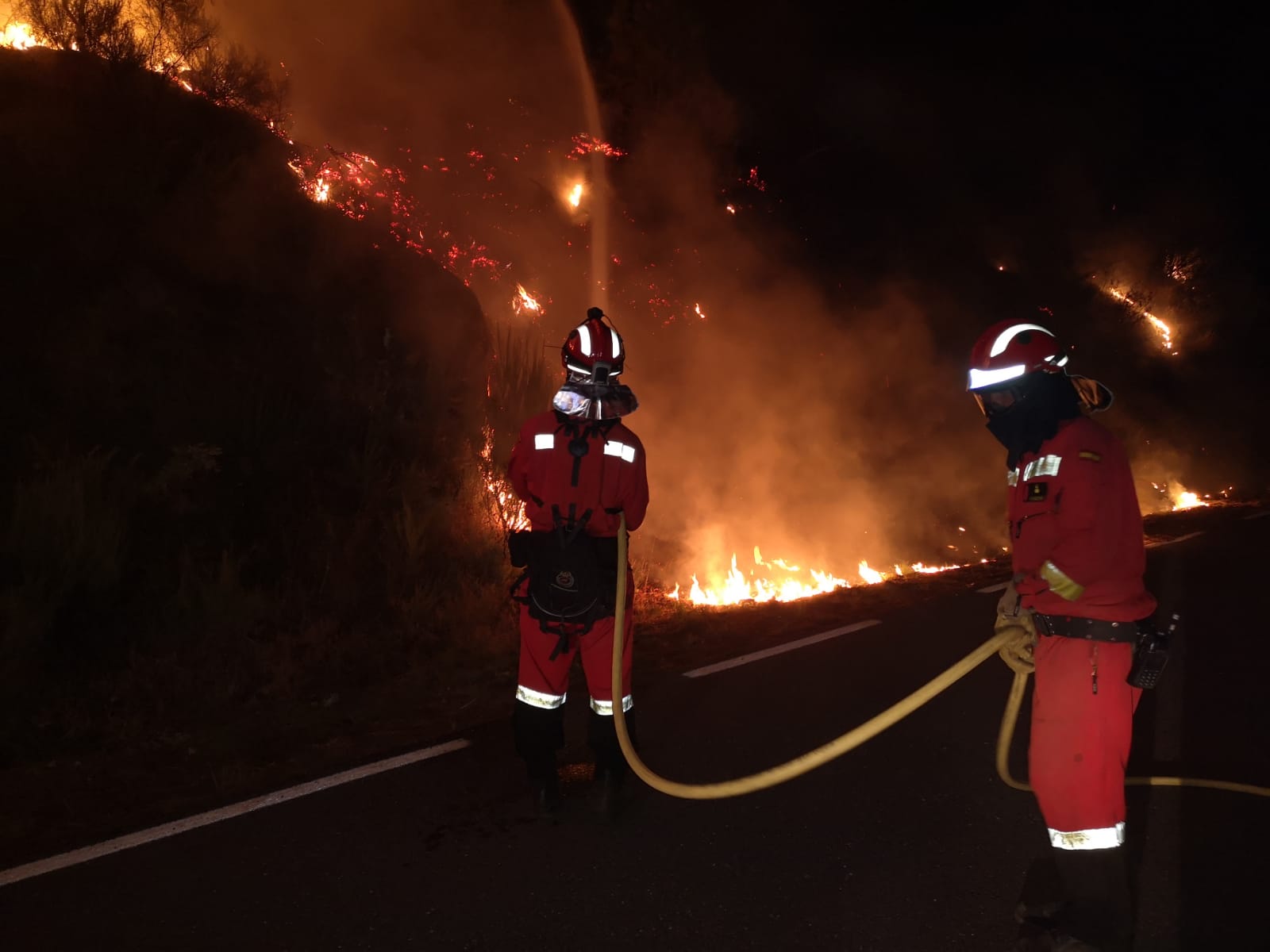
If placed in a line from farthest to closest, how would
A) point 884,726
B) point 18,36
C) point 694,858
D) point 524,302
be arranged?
point 524,302, point 18,36, point 694,858, point 884,726

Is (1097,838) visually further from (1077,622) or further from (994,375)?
(994,375)

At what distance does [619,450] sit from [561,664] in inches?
36.2

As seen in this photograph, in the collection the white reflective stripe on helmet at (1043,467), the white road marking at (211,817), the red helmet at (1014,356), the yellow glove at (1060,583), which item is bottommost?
the white road marking at (211,817)

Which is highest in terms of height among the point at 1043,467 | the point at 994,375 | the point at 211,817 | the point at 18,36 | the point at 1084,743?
the point at 18,36

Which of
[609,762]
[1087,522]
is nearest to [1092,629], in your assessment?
[1087,522]

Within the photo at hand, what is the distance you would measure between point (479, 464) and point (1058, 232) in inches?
1113

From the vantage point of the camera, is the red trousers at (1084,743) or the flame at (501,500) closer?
the red trousers at (1084,743)

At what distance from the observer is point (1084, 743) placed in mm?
2562

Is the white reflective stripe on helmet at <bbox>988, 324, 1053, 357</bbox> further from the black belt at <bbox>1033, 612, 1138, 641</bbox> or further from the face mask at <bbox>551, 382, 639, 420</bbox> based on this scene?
the face mask at <bbox>551, 382, 639, 420</bbox>

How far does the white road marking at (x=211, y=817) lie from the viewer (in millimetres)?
3387

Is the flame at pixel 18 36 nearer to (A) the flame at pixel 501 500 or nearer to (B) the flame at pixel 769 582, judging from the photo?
(A) the flame at pixel 501 500

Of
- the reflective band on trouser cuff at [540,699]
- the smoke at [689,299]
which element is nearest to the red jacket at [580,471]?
the reflective band on trouser cuff at [540,699]

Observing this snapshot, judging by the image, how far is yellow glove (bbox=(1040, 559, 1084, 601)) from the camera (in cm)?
263

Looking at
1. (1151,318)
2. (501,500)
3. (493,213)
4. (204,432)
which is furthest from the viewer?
(1151,318)
